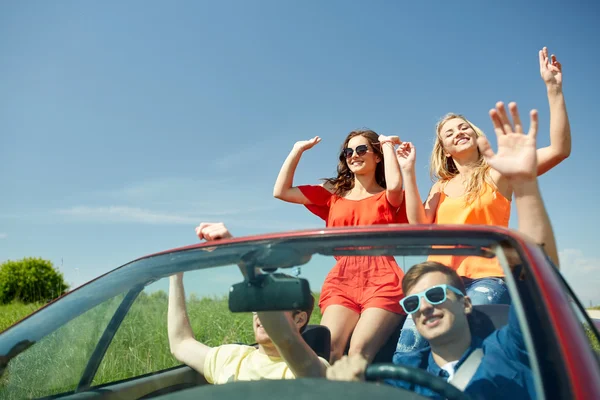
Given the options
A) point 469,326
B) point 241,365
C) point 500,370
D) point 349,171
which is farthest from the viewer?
point 349,171

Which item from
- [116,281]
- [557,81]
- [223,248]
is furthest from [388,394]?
[557,81]

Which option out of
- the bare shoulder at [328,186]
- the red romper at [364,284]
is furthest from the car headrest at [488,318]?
the bare shoulder at [328,186]

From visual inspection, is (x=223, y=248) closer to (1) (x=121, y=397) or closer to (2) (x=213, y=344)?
(2) (x=213, y=344)

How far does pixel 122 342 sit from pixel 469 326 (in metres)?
1.06

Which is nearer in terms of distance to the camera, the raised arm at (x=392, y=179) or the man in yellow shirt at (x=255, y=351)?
the man in yellow shirt at (x=255, y=351)

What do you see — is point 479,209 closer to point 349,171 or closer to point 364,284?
point 349,171

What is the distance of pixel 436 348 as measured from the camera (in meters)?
1.42

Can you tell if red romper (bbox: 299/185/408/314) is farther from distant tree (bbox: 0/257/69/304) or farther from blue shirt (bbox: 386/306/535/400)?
distant tree (bbox: 0/257/69/304)

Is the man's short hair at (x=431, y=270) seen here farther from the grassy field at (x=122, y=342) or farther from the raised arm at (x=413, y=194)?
the raised arm at (x=413, y=194)

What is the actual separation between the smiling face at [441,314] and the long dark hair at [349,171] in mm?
2425

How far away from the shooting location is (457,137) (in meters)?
3.54

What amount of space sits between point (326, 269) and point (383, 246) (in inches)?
6.9

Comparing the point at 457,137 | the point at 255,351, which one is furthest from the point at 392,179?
the point at 255,351

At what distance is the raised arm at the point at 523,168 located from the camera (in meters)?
1.75
